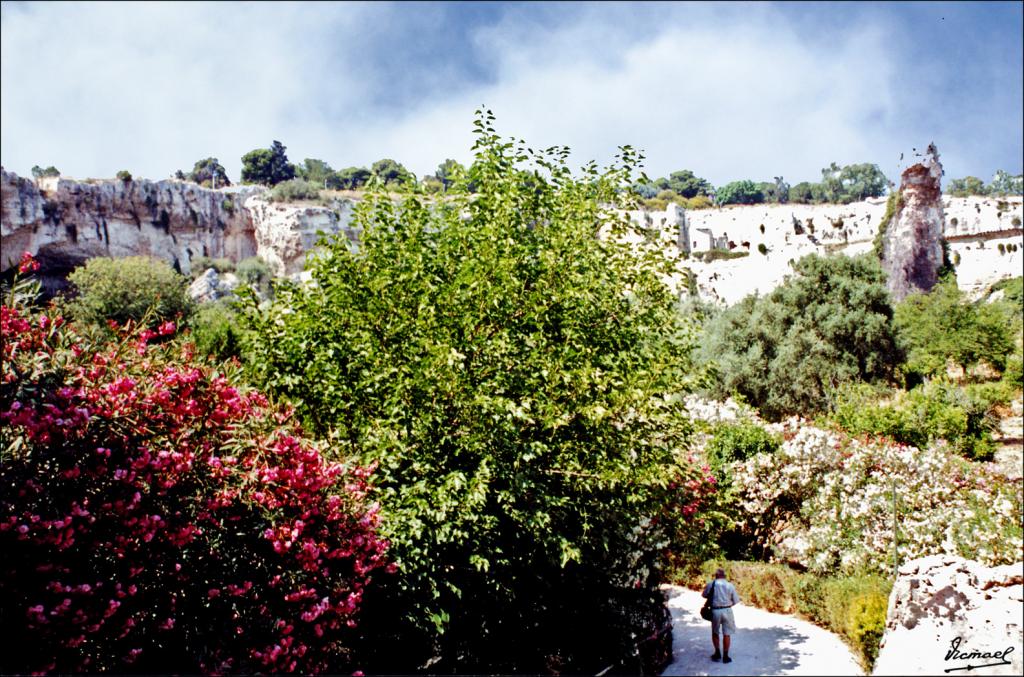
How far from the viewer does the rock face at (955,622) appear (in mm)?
4785

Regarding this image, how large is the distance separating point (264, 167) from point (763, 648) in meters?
107

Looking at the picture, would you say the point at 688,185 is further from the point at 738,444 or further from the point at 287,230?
the point at 738,444

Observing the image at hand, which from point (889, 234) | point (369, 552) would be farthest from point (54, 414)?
point (889, 234)

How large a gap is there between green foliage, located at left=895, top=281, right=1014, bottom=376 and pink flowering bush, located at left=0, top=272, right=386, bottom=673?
31448 mm

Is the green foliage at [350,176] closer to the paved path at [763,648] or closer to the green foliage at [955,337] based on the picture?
the green foliage at [955,337]

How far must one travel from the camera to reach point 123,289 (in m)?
41.8

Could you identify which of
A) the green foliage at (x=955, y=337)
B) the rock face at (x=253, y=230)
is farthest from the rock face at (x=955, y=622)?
the rock face at (x=253, y=230)

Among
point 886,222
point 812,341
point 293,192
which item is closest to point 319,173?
point 293,192

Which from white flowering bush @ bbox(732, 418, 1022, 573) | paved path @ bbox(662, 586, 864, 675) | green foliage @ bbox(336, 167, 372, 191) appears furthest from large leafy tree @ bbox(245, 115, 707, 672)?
green foliage @ bbox(336, 167, 372, 191)

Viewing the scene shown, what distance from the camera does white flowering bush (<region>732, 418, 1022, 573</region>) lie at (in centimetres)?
1110

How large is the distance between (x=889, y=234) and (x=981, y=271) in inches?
741

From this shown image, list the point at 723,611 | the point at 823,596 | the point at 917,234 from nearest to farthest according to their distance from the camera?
the point at 723,611
the point at 823,596
the point at 917,234

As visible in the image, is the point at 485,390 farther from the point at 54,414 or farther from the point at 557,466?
the point at 54,414

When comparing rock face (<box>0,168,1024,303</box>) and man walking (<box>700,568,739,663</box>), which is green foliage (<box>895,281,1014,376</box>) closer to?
rock face (<box>0,168,1024,303</box>)
